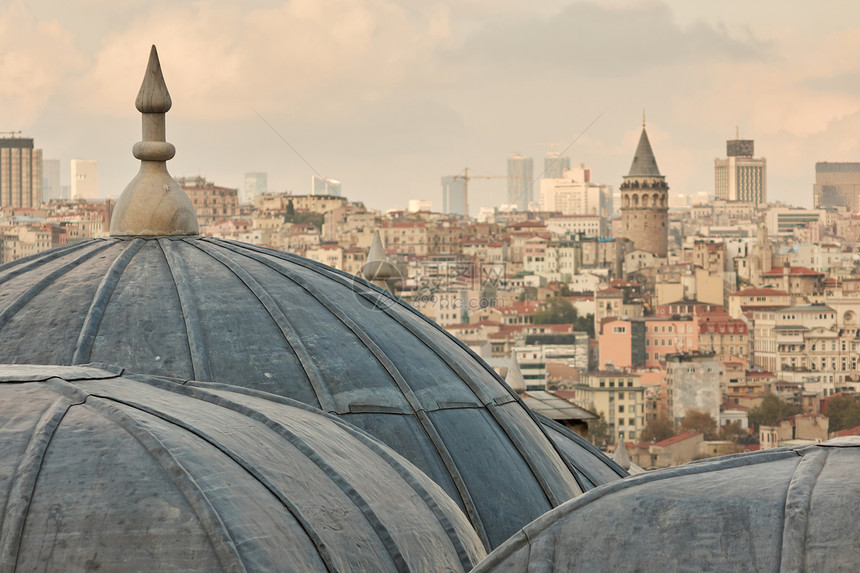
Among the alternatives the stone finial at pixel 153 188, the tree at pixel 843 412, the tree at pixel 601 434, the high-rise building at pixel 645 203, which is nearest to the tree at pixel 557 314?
the high-rise building at pixel 645 203

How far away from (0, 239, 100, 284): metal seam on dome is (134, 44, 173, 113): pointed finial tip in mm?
725

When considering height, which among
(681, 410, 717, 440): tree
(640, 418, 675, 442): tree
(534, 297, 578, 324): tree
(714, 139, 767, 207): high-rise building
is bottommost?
(640, 418, 675, 442): tree

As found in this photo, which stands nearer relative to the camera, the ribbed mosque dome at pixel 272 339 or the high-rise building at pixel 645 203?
the ribbed mosque dome at pixel 272 339

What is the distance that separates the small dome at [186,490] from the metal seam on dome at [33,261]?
256 cm

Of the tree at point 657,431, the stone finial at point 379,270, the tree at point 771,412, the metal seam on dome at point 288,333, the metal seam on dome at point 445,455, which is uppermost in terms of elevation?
the stone finial at point 379,270

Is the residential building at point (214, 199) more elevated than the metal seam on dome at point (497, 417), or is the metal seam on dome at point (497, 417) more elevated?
the residential building at point (214, 199)

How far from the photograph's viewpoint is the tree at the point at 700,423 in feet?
301

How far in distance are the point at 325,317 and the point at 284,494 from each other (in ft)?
9.51

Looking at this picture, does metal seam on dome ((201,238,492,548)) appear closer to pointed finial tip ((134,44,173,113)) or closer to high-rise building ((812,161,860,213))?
pointed finial tip ((134,44,173,113))

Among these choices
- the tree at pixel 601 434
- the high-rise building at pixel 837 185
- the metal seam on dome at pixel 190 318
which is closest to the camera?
the metal seam on dome at pixel 190 318

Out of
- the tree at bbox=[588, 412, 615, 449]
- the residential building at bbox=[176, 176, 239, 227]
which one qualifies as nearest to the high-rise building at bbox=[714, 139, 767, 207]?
the residential building at bbox=[176, 176, 239, 227]

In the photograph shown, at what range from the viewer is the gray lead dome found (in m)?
6.68

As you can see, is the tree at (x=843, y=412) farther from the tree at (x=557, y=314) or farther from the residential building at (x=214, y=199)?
the residential building at (x=214, y=199)

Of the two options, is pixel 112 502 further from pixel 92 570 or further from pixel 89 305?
pixel 89 305
